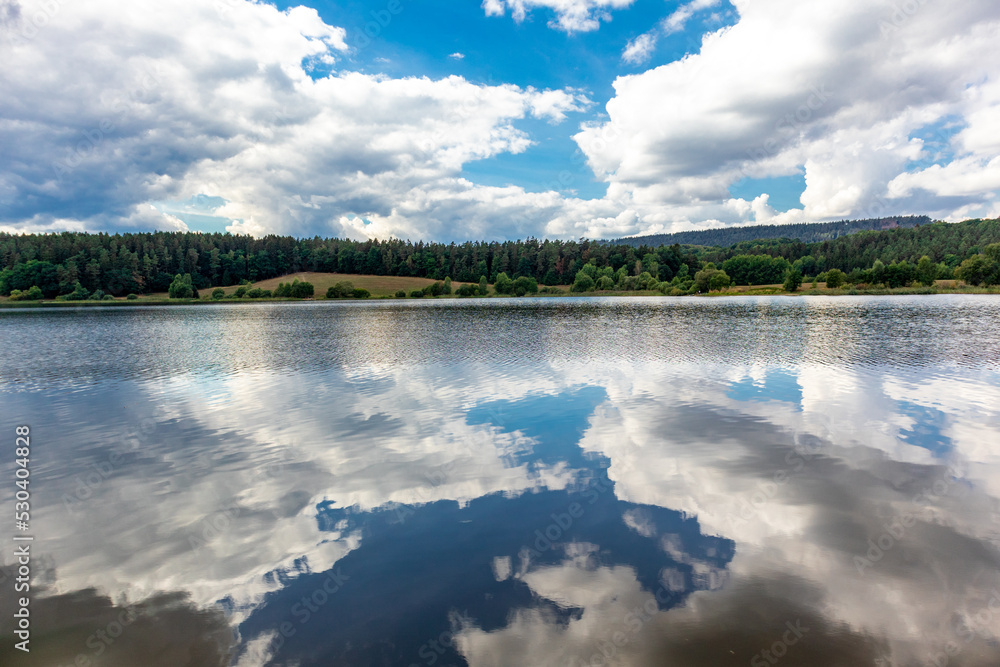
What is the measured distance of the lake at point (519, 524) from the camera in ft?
24.3

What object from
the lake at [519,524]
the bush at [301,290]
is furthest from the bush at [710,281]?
the lake at [519,524]

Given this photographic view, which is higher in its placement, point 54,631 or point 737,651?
point 737,651

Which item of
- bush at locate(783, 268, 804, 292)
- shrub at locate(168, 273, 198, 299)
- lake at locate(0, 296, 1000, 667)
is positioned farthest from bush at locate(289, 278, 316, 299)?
bush at locate(783, 268, 804, 292)

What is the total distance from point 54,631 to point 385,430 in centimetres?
1122

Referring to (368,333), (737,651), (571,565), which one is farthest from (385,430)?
(368,333)

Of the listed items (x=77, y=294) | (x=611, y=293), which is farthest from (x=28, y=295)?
(x=611, y=293)

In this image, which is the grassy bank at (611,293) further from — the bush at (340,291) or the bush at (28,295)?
the bush at (340,291)

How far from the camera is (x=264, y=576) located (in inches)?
365

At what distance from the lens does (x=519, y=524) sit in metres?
10.9

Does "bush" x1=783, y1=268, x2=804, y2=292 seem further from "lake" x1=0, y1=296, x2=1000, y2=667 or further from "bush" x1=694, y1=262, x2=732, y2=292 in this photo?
"lake" x1=0, y1=296, x2=1000, y2=667

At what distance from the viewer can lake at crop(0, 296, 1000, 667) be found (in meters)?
7.41

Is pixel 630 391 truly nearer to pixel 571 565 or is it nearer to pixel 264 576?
pixel 571 565

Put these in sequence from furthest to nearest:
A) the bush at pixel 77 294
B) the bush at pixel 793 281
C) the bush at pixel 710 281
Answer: the bush at pixel 710 281 → the bush at pixel 77 294 → the bush at pixel 793 281

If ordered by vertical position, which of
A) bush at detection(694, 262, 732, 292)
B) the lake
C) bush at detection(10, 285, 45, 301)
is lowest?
bush at detection(10, 285, 45, 301)
